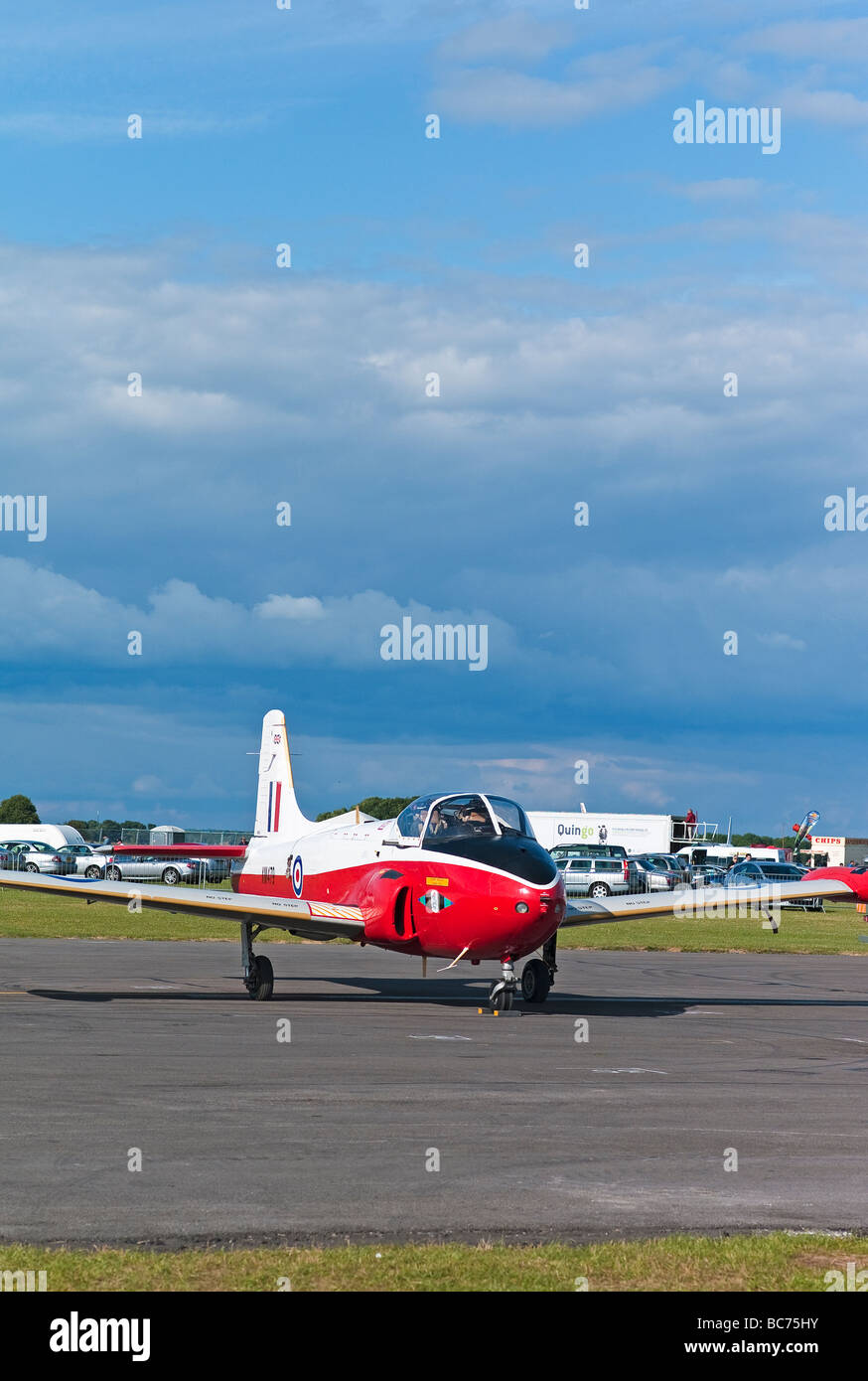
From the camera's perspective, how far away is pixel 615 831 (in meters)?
87.5

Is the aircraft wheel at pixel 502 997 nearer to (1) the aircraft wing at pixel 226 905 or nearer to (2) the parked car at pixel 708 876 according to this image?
(1) the aircraft wing at pixel 226 905

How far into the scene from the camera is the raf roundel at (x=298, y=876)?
24.0 m

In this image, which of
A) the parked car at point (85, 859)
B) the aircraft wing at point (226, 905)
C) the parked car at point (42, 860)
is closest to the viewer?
the aircraft wing at point (226, 905)

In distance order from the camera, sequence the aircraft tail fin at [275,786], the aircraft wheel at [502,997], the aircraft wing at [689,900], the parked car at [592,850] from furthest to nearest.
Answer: the parked car at [592,850]
the aircraft tail fin at [275,786]
the aircraft wing at [689,900]
the aircraft wheel at [502,997]

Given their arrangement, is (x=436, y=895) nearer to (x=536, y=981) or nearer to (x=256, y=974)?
(x=536, y=981)

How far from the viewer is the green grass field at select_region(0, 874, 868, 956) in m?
37.0

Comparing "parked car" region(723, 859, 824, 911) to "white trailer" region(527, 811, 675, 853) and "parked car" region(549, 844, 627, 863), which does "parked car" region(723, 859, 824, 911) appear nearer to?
"parked car" region(549, 844, 627, 863)

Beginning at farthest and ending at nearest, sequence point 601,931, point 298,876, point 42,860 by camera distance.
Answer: point 42,860
point 601,931
point 298,876

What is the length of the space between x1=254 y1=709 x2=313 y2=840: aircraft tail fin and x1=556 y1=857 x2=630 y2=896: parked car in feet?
109

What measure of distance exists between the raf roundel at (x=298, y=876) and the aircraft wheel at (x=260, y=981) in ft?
9.18

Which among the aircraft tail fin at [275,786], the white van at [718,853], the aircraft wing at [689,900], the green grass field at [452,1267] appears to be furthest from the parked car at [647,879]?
the green grass field at [452,1267]

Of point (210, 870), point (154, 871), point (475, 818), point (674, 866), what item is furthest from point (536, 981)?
point (210, 870)

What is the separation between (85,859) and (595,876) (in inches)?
1207

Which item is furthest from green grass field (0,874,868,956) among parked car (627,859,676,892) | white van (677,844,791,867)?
white van (677,844,791,867)
